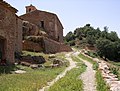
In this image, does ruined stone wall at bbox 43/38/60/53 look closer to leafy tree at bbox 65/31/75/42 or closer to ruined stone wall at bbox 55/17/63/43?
ruined stone wall at bbox 55/17/63/43

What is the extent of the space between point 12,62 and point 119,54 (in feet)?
131

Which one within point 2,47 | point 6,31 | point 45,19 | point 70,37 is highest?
point 45,19

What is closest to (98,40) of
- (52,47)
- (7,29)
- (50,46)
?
(52,47)

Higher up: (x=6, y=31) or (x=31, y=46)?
(x=6, y=31)

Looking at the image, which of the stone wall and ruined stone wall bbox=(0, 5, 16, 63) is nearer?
ruined stone wall bbox=(0, 5, 16, 63)

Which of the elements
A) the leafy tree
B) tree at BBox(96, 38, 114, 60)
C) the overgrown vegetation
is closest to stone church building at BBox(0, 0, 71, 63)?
tree at BBox(96, 38, 114, 60)

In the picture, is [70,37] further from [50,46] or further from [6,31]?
[6,31]

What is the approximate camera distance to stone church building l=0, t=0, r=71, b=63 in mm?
22191

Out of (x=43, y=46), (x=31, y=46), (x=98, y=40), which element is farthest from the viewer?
(x=98, y=40)

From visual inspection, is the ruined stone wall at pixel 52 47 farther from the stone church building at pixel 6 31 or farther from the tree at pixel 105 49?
the stone church building at pixel 6 31

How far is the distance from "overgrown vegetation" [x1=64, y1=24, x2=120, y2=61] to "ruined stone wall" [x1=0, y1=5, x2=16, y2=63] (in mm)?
35948

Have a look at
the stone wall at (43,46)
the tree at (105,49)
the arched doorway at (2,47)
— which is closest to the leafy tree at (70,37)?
the tree at (105,49)

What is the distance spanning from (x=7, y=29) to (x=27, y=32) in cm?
1931

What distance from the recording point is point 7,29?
22.2 metres
